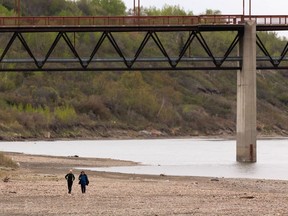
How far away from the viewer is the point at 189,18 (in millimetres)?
94188

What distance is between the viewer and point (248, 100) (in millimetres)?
90125

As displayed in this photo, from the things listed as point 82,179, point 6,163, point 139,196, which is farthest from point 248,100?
point 82,179

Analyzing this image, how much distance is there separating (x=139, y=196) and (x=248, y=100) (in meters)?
43.3

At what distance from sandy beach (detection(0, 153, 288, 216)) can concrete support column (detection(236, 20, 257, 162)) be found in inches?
886

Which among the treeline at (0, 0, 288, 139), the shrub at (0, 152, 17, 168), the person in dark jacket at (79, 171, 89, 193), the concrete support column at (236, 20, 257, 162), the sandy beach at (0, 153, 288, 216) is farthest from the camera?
the treeline at (0, 0, 288, 139)

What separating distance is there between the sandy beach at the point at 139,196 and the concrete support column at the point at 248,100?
22.5 m

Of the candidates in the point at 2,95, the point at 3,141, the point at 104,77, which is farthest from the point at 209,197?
the point at 104,77

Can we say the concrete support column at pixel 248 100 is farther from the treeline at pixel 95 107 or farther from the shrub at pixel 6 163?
the treeline at pixel 95 107

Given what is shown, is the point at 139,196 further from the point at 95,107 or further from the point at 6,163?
the point at 95,107

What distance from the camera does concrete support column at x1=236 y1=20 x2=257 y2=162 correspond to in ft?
293

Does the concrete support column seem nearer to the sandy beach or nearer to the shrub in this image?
the sandy beach

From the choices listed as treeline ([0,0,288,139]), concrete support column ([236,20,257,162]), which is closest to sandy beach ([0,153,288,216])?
concrete support column ([236,20,257,162])

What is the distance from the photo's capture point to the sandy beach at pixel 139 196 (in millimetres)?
40562

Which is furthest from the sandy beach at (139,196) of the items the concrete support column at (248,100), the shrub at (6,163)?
the concrete support column at (248,100)
